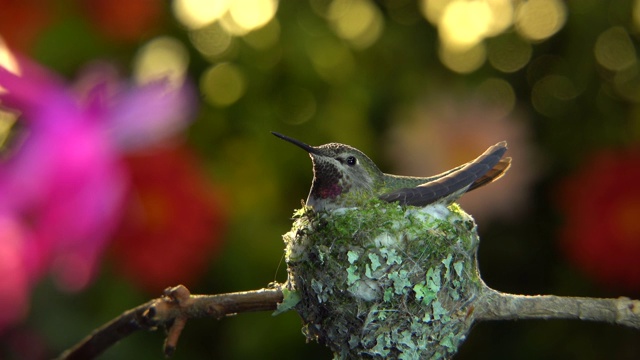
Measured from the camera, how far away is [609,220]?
171 centimetres

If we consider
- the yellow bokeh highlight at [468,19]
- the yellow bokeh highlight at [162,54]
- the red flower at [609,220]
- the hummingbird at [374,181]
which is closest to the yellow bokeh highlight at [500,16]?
the yellow bokeh highlight at [468,19]

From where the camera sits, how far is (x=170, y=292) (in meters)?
0.68

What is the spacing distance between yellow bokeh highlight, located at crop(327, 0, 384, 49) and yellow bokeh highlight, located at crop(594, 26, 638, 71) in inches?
20.3

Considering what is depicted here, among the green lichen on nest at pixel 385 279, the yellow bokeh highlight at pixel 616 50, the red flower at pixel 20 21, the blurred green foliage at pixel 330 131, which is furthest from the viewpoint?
the yellow bokeh highlight at pixel 616 50

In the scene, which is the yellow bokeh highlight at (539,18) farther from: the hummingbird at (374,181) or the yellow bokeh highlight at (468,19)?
the hummingbird at (374,181)

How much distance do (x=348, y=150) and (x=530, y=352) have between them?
1084 millimetres

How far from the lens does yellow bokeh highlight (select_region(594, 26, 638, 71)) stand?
6.55ft

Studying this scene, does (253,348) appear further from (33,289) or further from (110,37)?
(110,37)

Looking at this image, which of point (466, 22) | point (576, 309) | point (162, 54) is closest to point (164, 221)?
point (162, 54)

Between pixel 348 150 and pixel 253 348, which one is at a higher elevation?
pixel 348 150

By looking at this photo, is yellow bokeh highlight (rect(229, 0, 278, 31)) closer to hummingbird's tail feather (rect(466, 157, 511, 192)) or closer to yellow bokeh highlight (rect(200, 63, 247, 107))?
yellow bokeh highlight (rect(200, 63, 247, 107))

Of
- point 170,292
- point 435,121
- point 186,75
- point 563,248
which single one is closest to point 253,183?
point 186,75

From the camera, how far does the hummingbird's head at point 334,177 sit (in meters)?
1.03

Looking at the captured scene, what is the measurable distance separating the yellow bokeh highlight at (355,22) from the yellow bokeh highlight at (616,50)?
51cm
